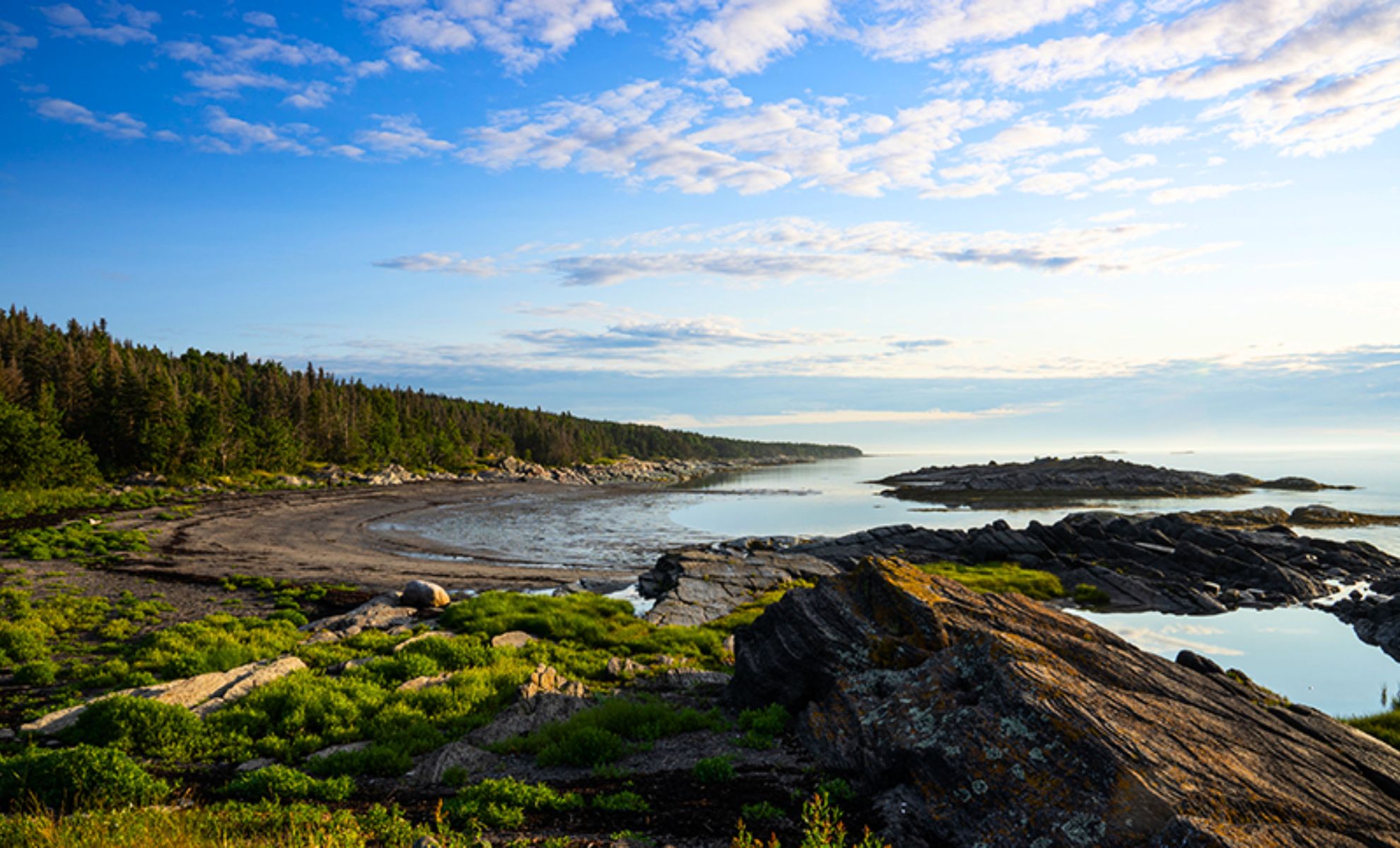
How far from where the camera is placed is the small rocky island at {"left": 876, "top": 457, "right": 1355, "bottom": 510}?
425ft

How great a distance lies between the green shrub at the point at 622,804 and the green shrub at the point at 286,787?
14.9 ft

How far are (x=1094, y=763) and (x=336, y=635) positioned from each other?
2577 cm

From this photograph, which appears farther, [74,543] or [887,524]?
[887,524]

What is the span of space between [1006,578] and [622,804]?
138 ft

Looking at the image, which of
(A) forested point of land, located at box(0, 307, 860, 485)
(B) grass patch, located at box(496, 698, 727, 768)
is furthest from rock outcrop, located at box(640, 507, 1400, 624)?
(A) forested point of land, located at box(0, 307, 860, 485)

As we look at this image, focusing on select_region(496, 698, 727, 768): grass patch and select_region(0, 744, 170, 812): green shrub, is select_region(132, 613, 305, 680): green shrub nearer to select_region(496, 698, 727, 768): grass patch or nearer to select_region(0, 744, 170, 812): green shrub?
select_region(0, 744, 170, 812): green shrub

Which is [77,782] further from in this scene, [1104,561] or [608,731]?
[1104,561]

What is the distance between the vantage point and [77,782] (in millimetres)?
10523

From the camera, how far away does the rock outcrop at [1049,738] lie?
8453 millimetres

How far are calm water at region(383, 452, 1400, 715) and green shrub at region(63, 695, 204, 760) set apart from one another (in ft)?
108

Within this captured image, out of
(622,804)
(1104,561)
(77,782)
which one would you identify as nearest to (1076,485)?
(1104,561)

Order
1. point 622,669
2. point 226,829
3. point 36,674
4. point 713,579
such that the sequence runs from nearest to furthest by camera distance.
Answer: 1. point 226,829
2. point 36,674
3. point 622,669
4. point 713,579

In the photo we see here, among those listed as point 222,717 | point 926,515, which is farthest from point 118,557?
Result: point 926,515

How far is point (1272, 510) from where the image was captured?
85.6 meters
